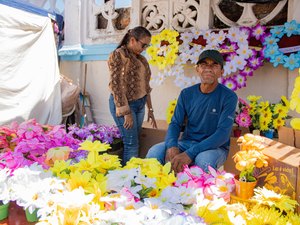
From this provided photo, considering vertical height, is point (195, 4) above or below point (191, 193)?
above

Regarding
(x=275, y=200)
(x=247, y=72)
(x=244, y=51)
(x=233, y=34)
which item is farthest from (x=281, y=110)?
(x=275, y=200)

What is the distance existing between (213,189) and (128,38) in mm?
1934

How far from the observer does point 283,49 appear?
117 inches

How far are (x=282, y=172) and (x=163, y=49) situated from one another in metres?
2.77

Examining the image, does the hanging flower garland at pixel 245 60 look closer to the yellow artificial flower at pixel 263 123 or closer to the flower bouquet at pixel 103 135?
the yellow artificial flower at pixel 263 123

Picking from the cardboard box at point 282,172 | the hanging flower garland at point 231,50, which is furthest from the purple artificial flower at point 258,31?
the cardboard box at point 282,172

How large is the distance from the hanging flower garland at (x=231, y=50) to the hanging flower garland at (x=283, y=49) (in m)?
0.08

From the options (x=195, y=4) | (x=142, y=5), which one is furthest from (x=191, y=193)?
(x=142, y=5)

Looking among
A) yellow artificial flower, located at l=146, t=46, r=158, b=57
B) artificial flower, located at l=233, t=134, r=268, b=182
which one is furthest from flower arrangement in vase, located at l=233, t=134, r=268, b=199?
yellow artificial flower, located at l=146, t=46, r=158, b=57

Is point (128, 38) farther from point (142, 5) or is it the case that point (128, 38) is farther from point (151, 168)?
point (151, 168)

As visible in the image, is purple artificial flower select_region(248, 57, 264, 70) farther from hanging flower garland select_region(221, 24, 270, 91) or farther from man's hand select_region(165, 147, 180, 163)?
man's hand select_region(165, 147, 180, 163)

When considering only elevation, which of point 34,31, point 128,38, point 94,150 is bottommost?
point 94,150

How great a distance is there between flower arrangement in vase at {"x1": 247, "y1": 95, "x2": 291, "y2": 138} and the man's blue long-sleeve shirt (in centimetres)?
68

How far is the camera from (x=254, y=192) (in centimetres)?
111
